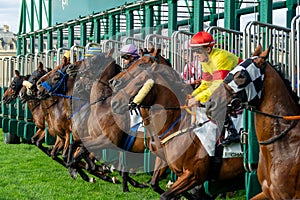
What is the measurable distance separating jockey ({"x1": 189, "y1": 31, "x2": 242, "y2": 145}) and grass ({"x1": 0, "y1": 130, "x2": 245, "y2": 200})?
205cm

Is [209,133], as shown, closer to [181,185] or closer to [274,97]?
[181,185]

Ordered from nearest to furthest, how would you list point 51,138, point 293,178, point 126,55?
point 293,178 → point 126,55 → point 51,138

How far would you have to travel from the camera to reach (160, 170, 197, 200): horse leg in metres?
5.58

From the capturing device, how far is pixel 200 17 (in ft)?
26.4

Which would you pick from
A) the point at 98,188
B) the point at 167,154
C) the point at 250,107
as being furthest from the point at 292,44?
the point at 98,188

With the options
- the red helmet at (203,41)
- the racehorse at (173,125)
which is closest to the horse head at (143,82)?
the racehorse at (173,125)

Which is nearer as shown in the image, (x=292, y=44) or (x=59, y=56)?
(x=292, y=44)

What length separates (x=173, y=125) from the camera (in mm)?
5891

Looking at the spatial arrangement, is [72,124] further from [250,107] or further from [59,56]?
[250,107]

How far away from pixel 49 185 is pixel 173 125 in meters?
2.95

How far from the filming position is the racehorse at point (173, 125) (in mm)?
5730

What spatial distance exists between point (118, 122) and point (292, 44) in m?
3.13

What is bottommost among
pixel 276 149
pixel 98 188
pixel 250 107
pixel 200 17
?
pixel 98 188

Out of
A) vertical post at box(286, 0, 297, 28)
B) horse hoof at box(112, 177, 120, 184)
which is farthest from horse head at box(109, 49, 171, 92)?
vertical post at box(286, 0, 297, 28)
